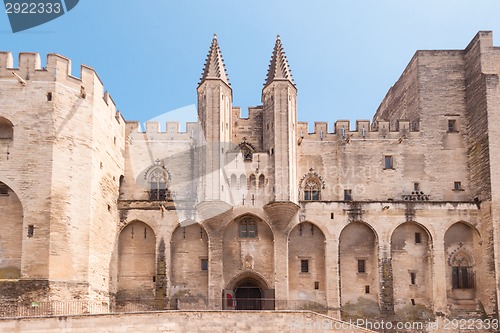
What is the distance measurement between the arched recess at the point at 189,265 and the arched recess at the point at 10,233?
871 centimetres

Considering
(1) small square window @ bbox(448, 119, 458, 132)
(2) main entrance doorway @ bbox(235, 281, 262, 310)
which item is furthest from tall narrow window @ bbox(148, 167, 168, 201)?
(1) small square window @ bbox(448, 119, 458, 132)

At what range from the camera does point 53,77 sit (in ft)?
107

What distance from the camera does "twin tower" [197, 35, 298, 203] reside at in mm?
37000

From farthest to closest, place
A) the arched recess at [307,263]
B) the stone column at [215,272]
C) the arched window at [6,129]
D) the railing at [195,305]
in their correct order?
the arched recess at [307,263] → the stone column at [215,272] → the railing at [195,305] → the arched window at [6,129]

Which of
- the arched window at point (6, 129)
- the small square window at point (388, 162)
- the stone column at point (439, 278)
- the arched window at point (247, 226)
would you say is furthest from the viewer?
the small square window at point (388, 162)

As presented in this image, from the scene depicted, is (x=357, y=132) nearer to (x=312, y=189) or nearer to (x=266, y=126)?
(x=312, y=189)

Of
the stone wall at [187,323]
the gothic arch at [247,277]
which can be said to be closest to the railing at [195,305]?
the gothic arch at [247,277]

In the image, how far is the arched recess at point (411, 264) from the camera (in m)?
37.5

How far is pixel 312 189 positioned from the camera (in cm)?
3994

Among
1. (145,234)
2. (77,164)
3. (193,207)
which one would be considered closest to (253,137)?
(193,207)

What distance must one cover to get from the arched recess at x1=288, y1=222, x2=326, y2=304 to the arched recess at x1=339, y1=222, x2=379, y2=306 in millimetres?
1136

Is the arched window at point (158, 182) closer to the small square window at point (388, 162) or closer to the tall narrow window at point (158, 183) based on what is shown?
the tall narrow window at point (158, 183)

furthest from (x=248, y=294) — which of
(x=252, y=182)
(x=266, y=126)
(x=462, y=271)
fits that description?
(x=462, y=271)

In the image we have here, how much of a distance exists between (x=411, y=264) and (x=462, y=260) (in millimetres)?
2767
